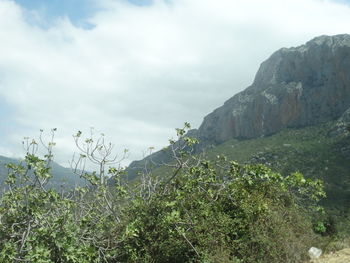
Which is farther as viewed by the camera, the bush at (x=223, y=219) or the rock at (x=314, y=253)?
the rock at (x=314, y=253)

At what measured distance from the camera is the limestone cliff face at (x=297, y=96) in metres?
139

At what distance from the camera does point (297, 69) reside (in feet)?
528

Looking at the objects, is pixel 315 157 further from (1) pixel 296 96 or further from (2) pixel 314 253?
(2) pixel 314 253

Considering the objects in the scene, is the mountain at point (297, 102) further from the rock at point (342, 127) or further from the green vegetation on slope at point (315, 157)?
the green vegetation on slope at point (315, 157)

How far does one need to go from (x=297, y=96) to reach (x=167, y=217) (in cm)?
15055

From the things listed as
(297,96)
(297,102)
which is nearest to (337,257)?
(297,102)

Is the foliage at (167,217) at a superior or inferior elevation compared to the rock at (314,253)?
superior

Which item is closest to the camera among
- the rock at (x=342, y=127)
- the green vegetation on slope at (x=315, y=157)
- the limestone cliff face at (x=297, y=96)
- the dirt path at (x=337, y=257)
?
the dirt path at (x=337, y=257)

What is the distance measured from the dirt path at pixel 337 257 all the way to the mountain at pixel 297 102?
95252mm

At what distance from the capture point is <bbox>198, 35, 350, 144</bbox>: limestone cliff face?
→ 13888cm

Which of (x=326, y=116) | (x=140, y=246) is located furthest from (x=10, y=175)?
(x=326, y=116)

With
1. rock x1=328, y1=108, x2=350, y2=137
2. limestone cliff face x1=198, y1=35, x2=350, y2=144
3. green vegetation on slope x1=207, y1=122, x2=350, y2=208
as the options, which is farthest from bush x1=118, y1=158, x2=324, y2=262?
limestone cliff face x1=198, y1=35, x2=350, y2=144

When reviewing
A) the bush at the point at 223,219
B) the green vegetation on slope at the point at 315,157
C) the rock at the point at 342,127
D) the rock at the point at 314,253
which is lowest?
the rock at the point at 314,253

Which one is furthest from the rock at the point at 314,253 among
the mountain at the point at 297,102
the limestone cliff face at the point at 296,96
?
the limestone cliff face at the point at 296,96
